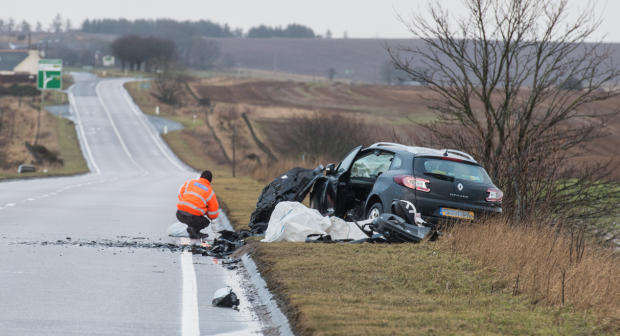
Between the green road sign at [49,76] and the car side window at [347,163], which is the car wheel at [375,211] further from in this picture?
the green road sign at [49,76]

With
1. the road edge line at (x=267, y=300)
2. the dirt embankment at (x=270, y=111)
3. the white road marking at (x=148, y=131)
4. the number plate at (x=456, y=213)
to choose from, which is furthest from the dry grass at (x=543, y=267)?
the white road marking at (x=148, y=131)

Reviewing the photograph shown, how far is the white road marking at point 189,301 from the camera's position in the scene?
619 cm

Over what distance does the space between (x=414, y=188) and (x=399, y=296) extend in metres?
4.31

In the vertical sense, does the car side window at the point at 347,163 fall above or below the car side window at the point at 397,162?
below

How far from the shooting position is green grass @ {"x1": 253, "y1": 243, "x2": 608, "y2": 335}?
5.84m

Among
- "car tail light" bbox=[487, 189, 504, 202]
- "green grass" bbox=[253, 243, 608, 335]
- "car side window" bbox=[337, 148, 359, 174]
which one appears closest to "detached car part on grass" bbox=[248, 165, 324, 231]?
"car side window" bbox=[337, 148, 359, 174]

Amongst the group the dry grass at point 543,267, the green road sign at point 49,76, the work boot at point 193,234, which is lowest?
the green road sign at point 49,76

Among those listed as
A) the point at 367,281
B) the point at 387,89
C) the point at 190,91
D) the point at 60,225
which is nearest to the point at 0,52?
the point at 190,91

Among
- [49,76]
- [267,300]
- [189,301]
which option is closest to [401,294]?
[267,300]

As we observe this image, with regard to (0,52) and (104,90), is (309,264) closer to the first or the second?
(104,90)

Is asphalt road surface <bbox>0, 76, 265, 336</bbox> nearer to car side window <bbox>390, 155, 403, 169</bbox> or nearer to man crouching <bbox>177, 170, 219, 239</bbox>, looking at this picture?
man crouching <bbox>177, 170, 219, 239</bbox>

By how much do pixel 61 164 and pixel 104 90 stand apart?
5534 centimetres

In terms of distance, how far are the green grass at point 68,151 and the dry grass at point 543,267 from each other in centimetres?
3750

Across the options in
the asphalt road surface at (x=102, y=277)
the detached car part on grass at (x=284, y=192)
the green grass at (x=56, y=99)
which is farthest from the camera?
the green grass at (x=56, y=99)
